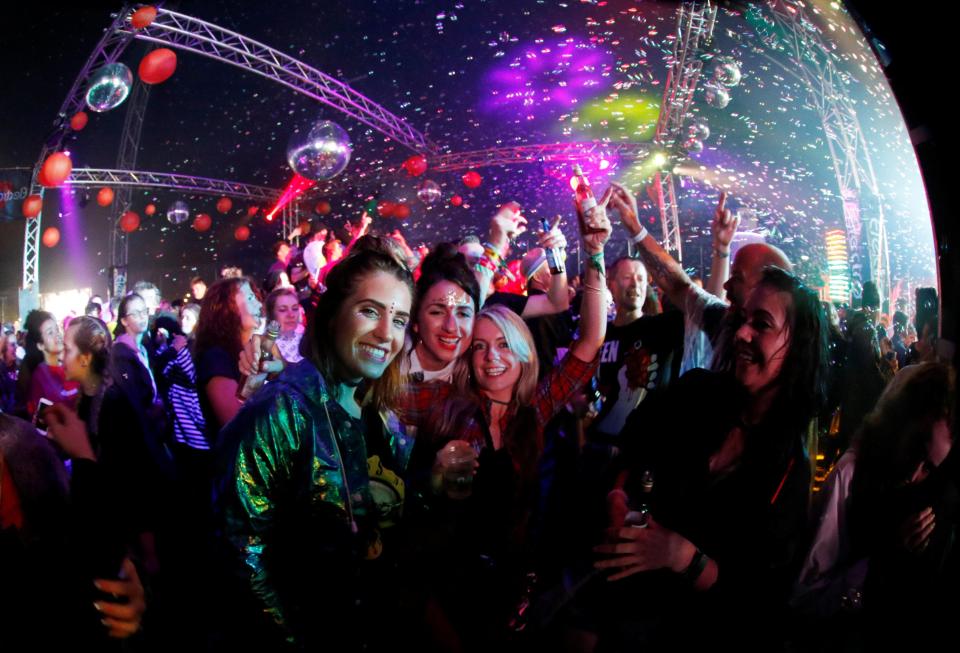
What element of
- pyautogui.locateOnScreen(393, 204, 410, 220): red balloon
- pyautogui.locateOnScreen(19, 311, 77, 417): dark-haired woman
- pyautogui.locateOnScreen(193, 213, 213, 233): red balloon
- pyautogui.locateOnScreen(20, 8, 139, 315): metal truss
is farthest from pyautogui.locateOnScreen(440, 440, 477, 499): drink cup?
pyautogui.locateOnScreen(20, 8, 139, 315): metal truss

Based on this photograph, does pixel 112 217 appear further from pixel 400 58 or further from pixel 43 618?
pixel 43 618

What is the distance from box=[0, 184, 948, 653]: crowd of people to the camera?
1.48 metres

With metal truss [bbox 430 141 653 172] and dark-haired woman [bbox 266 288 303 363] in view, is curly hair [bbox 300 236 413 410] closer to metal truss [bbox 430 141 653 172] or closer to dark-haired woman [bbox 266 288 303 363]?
dark-haired woman [bbox 266 288 303 363]

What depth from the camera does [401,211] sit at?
331 centimetres

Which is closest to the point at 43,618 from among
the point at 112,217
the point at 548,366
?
the point at 548,366

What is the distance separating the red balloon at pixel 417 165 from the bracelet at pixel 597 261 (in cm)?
123

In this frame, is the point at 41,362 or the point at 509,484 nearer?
the point at 509,484

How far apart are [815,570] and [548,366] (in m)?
1.35

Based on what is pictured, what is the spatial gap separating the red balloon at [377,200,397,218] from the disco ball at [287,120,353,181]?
30cm

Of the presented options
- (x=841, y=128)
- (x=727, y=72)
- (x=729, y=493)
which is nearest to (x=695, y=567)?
(x=729, y=493)

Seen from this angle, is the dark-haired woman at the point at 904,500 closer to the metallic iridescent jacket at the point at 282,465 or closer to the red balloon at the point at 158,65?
the metallic iridescent jacket at the point at 282,465

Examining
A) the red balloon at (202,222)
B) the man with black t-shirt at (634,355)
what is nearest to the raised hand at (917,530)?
the man with black t-shirt at (634,355)

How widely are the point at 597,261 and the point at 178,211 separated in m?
2.74

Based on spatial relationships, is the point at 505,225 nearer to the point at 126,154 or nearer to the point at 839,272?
the point at 839,272
